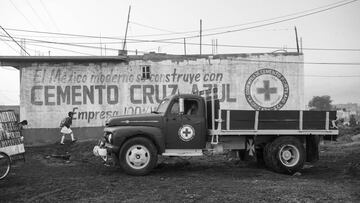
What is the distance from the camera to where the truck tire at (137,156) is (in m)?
11.1

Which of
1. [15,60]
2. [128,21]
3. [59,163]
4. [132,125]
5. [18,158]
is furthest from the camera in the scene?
[128,21]

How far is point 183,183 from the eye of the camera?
391 inches

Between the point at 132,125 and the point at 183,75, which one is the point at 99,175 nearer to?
the point at 132,125

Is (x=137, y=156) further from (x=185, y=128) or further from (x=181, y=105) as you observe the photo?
(x=181, y=105)

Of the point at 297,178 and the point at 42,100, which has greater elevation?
the point at 42,100

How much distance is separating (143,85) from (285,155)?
12.7 meters

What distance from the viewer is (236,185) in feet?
31.8

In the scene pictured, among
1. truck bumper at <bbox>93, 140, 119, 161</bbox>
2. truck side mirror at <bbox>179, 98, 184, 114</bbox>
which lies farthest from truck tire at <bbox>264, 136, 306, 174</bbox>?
truck bumper at <bbox>93, 140, 119, 161</bbox>

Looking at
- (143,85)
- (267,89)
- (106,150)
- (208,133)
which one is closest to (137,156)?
(106,150)

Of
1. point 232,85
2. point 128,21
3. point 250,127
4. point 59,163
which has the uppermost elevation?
point 128,21

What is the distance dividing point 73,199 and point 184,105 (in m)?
4.59

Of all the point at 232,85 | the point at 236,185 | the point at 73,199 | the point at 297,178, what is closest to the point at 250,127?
the point at 297,178

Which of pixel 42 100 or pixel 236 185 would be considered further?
pixel 42 100

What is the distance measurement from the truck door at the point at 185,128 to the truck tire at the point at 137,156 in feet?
2.14
